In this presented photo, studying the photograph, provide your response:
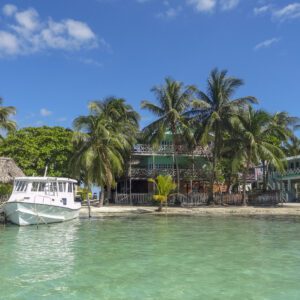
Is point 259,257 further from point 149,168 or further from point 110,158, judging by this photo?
point 149,168

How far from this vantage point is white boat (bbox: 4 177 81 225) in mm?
21609

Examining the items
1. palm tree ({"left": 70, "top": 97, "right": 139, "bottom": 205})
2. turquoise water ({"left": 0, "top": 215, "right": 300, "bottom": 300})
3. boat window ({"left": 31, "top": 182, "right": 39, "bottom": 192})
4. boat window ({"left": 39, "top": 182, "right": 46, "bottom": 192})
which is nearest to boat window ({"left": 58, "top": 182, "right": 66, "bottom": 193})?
boat window ({"left": 39, "top": 182, "right": 46, "bottom": 192})

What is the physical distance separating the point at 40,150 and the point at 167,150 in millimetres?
11995

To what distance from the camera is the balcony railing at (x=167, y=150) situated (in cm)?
4097

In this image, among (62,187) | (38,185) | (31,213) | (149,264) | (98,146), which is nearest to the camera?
(149,264)

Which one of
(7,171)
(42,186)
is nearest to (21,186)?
(42,186)

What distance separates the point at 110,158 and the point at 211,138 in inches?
366

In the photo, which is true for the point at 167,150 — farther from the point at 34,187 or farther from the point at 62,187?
the point at 34,187

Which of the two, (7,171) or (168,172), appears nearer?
(7,171)

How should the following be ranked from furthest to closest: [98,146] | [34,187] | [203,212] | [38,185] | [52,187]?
1. [98,146]
2. [203,212]
3. [52,187]
4. [38,185]
5. [34,187]

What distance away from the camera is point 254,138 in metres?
34.9

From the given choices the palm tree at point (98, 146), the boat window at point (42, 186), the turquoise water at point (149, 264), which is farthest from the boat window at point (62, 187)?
the palm tree at point (98, 146)

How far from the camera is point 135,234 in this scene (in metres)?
19.2

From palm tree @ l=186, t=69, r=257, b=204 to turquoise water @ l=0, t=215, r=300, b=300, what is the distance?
1673 cm
